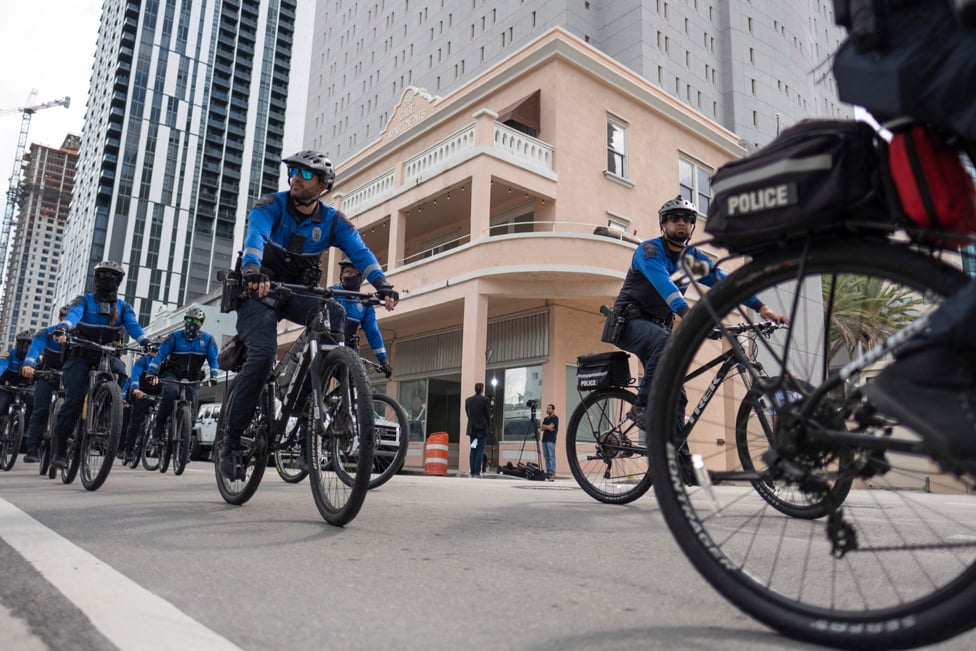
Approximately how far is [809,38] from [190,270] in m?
84.7

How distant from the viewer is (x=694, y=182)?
880 inches

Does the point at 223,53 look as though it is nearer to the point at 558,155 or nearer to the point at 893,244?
the point at 558,155

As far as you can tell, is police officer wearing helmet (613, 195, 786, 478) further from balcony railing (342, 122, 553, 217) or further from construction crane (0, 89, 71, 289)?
construction crane (0, 89, 71, 289)

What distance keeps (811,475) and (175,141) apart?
112 m

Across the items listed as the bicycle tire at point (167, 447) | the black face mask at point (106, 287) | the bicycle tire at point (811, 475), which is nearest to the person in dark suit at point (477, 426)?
the bicycle tire at point (167, 447)

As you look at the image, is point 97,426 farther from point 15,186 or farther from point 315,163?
point 15,186

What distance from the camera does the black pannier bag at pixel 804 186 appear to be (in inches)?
54.7

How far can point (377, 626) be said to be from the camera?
1.47m

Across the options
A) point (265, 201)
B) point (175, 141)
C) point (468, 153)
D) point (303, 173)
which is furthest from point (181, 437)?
point (175, 141)

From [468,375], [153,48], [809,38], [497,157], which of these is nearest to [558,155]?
[497,157]

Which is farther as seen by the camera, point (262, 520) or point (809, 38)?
point (809, 38)

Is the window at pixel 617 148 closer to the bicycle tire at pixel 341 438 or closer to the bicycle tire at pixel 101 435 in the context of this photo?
the bicycle tire at pixel 101 435

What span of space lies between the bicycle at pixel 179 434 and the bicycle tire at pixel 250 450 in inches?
147

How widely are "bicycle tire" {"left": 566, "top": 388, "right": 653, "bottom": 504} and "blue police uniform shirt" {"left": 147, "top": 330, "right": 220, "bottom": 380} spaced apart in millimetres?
4829
